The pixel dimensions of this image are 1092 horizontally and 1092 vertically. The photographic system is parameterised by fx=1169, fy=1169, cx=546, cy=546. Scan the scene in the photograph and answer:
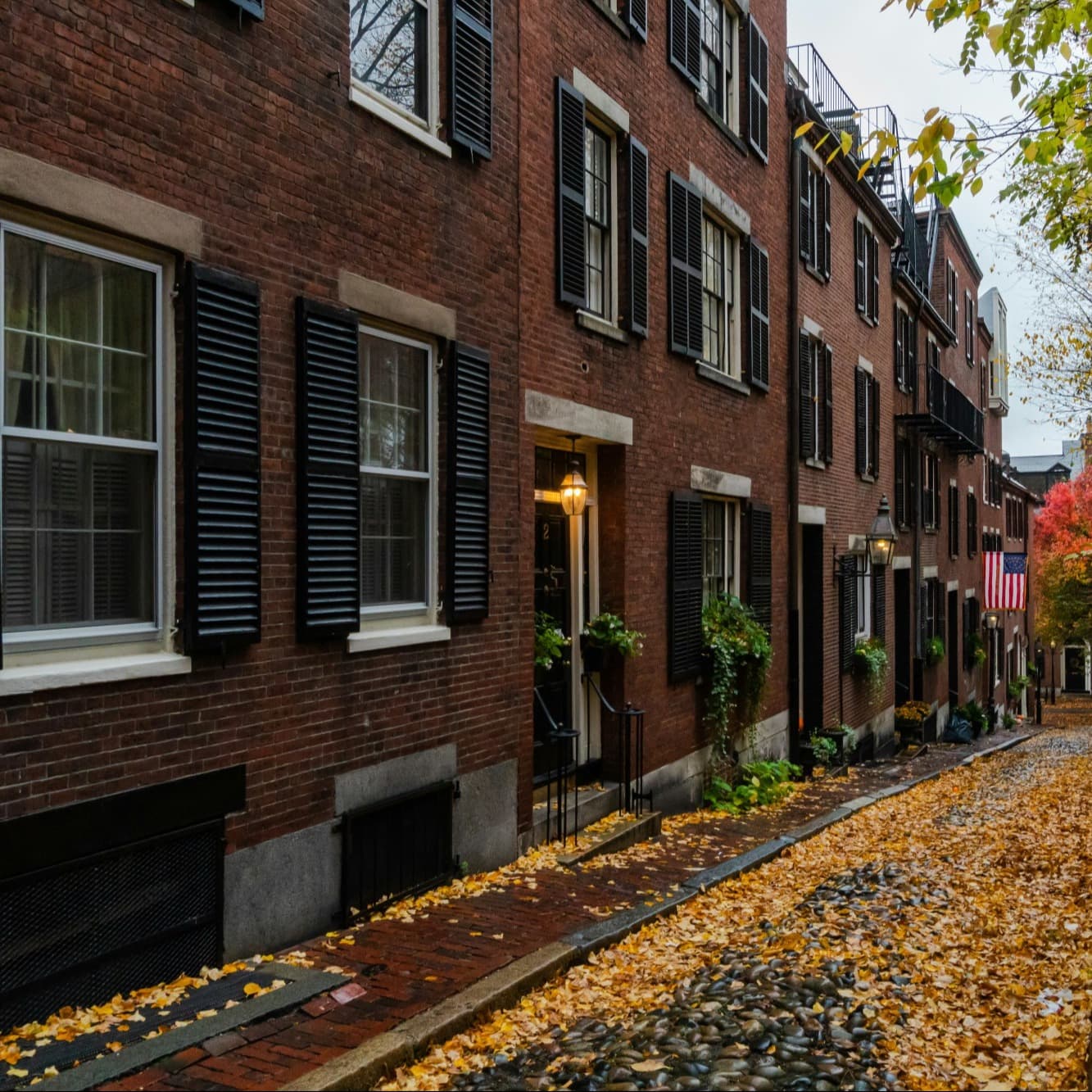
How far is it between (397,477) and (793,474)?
988cm

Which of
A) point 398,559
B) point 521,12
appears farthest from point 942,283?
point 398,559

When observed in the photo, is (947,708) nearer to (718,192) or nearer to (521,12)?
(718,192)

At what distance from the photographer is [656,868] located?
30.0 ft

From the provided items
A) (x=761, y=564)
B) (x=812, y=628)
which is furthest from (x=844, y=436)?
(x=761, y=564)

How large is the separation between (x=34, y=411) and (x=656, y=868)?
5.91m

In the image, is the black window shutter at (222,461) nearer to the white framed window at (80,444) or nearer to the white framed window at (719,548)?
the white framed window at (80,444)

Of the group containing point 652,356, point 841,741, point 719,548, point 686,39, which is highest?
point 686,39

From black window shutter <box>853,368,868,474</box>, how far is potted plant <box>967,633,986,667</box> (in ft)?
47.2

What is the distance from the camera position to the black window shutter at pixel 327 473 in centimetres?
671

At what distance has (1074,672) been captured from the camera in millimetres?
66312

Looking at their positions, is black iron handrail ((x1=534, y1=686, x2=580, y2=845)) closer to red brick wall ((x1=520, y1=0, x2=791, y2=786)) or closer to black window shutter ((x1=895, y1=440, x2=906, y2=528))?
red brick wall ((x1=520, y1=0, x2=791, y2=786))

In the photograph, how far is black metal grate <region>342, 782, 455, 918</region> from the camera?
7113mm

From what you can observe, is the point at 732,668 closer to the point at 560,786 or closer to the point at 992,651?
the point at 560,786

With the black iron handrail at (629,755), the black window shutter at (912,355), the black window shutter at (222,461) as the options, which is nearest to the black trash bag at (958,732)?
the black window shutter at (912,355)
